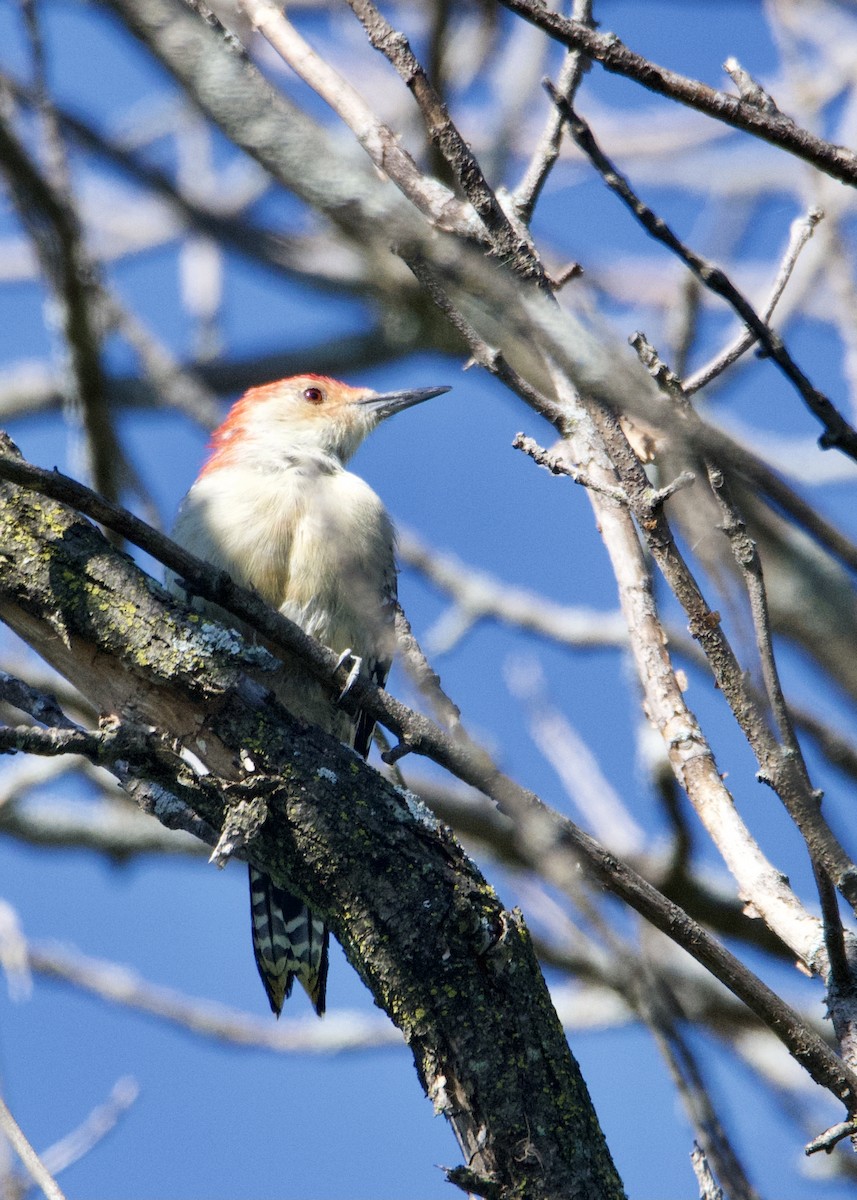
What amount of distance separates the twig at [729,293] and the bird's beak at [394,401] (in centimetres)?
471

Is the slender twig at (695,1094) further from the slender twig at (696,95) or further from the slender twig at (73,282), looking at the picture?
the slender twig at (73,282)

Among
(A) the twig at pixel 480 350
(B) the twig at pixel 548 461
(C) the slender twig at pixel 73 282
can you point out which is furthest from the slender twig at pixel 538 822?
(C) the slender twig at pixel 73 282

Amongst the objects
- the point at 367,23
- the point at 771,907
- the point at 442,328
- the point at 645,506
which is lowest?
the point at 771,907

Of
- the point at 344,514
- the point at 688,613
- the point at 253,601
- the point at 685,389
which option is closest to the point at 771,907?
the point at 688,613

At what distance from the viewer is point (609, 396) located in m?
1.72

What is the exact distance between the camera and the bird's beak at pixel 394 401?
7137mm

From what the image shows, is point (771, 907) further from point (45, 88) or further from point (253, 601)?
point (45, 88)

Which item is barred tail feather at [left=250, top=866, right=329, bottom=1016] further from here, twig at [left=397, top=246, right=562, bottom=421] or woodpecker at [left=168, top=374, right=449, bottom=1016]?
twig at [left=397, top=246, right=562, bottom=421]

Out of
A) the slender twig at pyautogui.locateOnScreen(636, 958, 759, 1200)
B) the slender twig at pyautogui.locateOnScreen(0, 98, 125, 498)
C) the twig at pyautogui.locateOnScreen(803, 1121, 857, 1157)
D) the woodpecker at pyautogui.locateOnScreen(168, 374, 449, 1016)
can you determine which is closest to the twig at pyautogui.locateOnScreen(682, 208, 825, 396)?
the slender twig at pyautogui.locateOnScreen(636, 958, 759, 1200)

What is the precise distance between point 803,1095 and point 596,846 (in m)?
4.74

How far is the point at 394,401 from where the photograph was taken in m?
7.23

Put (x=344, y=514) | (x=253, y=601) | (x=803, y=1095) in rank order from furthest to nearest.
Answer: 1. (x=803, y=1095)
2. (x=344, y=514)
3. (x=253, y=601)

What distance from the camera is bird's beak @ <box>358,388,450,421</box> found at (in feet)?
23.4

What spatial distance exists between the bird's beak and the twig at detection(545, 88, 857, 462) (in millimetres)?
4714
